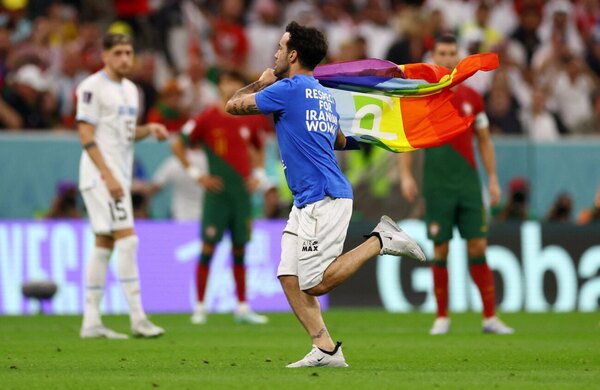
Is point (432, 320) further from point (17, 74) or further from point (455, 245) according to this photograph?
point (17, 74)

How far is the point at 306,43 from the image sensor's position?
32.3ft

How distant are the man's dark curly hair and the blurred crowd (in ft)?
33.0

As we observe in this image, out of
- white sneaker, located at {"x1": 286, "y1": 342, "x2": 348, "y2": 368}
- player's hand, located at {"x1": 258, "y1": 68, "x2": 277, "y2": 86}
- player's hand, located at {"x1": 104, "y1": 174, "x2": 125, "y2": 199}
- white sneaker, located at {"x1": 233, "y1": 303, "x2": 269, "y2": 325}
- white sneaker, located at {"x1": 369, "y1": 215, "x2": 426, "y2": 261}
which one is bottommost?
white sneaker, located at {"x1": 233, "y1": 303, "x2": 269, "y2": 325}

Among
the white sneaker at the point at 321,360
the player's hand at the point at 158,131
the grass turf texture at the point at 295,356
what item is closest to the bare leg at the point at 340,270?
the white sneaker at the point at 321,360

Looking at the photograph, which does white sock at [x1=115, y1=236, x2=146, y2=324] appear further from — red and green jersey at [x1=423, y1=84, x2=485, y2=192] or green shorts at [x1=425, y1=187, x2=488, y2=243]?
red and green jersey at [x1=423, y1=84, x2=485, y2=192]

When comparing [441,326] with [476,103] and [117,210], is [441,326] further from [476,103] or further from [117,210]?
[117,210]

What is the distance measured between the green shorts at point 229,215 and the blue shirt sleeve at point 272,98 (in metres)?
6.77

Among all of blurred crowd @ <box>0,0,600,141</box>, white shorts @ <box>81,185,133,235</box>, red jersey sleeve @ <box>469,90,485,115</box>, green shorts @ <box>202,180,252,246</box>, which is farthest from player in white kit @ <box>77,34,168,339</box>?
Result: blurred crowd @ <box>0,0,600,141</box>

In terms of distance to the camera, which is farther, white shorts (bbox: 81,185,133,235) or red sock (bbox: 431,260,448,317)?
red sock (bbox: 431,260,448,317)

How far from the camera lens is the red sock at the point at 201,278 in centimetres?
1645

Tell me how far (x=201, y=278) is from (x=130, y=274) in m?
3.29

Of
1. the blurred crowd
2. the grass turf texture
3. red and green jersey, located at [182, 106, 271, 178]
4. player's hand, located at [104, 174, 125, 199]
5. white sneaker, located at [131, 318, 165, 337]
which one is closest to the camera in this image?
the grass turf texture

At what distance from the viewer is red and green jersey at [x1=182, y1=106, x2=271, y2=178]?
54.5 feet

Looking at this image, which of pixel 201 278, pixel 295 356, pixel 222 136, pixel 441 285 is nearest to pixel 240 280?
pixel 201 278
